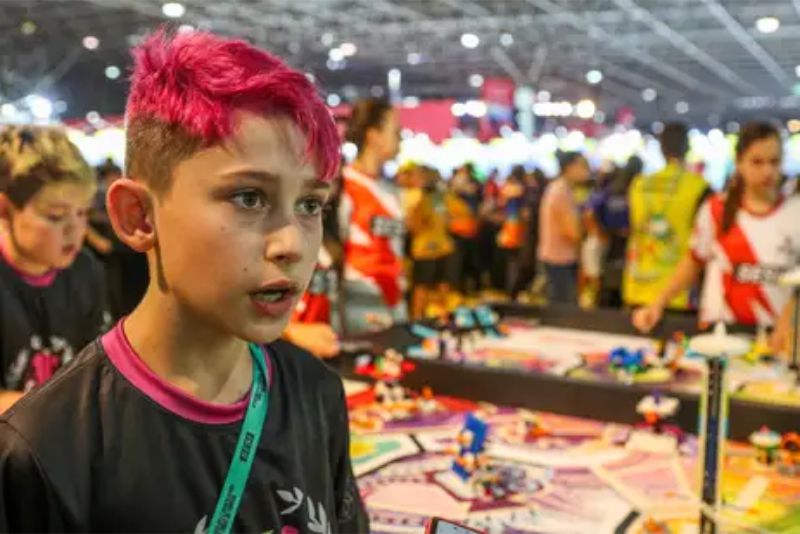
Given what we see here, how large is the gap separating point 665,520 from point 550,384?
0.56 meters

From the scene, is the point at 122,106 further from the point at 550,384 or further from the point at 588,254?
the point at 588,254

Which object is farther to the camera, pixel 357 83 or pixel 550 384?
pixel 357 83

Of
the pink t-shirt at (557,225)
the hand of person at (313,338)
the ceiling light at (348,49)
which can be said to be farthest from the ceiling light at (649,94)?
the hand of person at (313,338)

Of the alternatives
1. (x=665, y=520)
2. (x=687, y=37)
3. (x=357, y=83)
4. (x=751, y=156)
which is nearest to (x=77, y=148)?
(x=665, y=520)

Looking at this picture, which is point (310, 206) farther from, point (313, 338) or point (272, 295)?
point (313, 338)

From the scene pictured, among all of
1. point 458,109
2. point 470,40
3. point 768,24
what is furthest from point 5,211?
point 458,109

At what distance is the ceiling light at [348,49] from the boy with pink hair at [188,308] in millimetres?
11590

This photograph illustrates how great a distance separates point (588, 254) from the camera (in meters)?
5.95

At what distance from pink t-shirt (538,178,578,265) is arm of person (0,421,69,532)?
15.8 feet

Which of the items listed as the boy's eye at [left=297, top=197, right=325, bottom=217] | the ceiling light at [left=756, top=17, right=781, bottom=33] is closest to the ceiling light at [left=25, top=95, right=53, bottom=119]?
the ceiling light at [left=756, top=17, right=781, bottom=33]

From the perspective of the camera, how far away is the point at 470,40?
11711mm

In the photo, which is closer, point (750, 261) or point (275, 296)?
point (275, 296)

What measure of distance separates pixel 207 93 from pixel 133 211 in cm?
12

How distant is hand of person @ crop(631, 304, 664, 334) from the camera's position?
2.58m
